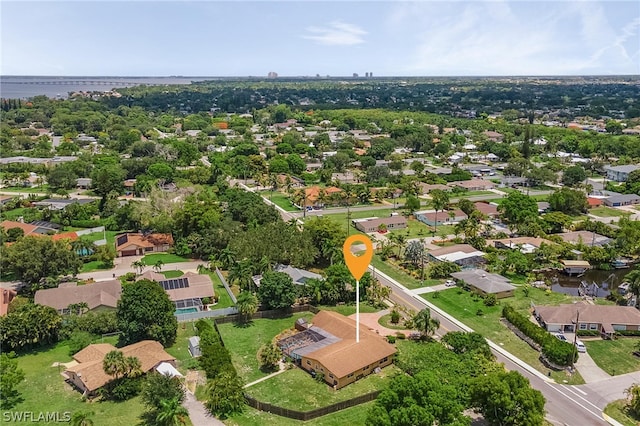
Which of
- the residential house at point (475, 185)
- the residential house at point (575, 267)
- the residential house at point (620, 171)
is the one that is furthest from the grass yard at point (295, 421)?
the residential house at point (620, 171)

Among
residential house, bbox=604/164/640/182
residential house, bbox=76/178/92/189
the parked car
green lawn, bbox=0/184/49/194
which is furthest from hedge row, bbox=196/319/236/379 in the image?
residential house, bbox=604/164/640/182

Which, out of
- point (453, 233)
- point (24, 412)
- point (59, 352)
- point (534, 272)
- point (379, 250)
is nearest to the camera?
point (24, 412)

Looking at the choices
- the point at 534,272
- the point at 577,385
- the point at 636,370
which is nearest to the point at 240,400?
the point at 577,385

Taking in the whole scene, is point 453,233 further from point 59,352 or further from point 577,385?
point 59,352

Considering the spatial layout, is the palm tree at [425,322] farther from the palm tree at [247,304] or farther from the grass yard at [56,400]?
the grass yard at [56,400]

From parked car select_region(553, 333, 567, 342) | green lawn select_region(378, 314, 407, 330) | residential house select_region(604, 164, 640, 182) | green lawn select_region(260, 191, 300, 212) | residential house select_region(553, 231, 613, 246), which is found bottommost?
green lawn select_region(378, 314, 407, 330)

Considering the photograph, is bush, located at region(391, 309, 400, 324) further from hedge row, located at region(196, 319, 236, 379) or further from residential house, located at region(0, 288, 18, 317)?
residential house, located at region(0, 288, 18, 317)

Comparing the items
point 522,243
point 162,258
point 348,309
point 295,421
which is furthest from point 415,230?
point 295,421

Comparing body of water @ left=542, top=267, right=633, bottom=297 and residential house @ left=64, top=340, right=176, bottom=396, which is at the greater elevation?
residential house @ left=64, top=340, right=176, bottom=396
